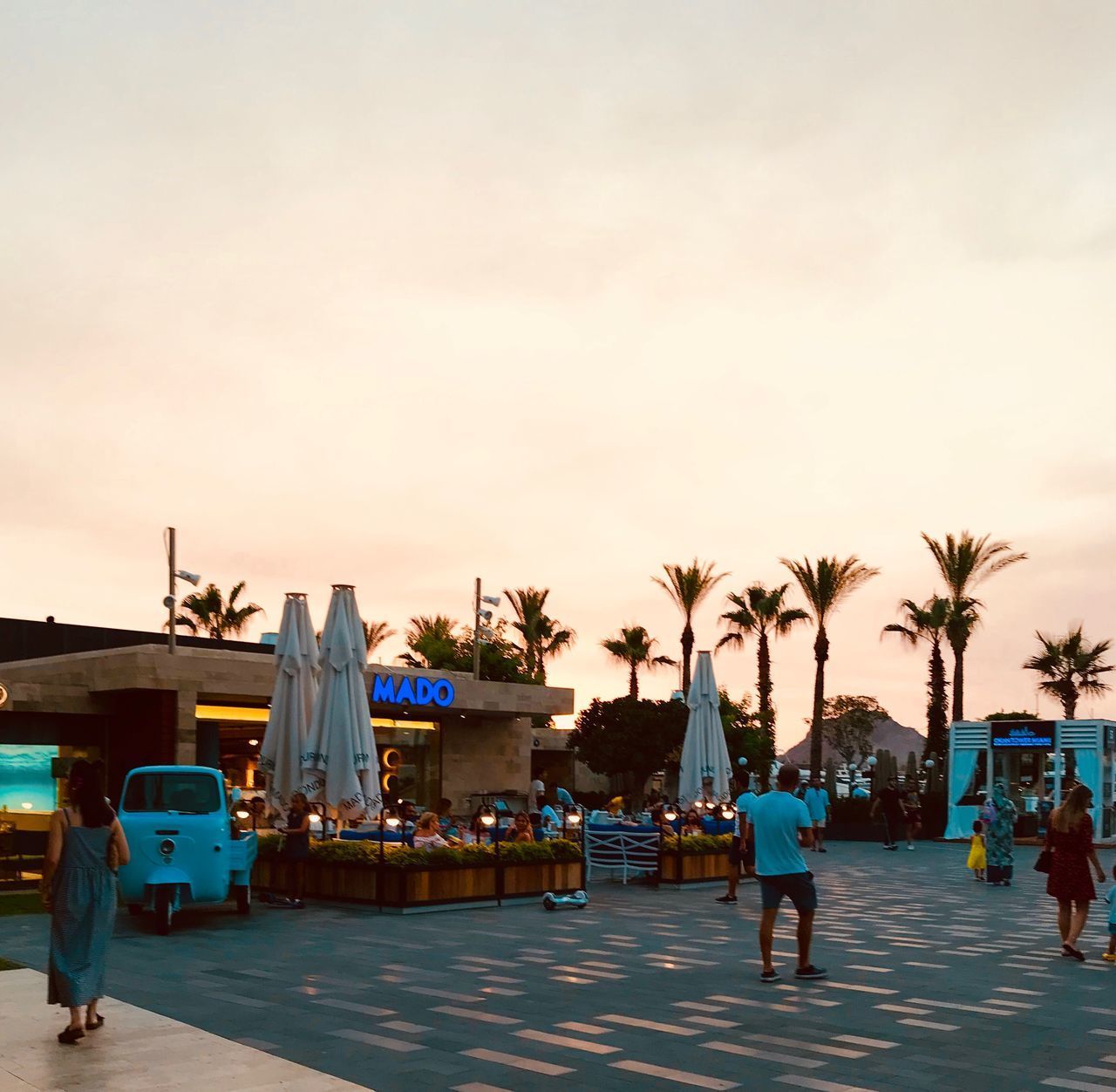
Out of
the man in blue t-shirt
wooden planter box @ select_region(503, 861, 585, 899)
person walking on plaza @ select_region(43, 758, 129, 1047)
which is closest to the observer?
person walking on plaza @ select_region(43, 758, 129, 1047)

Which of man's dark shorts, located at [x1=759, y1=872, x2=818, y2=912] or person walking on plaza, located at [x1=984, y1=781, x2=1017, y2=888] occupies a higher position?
man's dark shorts, located at [x1=759, y1=872, x2=818, y2=912]

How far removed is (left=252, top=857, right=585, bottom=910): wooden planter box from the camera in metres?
15.7

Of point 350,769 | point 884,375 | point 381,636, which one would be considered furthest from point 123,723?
point 381,636

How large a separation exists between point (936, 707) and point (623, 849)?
27.4 metres

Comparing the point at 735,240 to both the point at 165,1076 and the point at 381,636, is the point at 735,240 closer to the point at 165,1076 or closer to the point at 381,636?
the point at 165,1076

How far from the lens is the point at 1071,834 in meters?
12.3

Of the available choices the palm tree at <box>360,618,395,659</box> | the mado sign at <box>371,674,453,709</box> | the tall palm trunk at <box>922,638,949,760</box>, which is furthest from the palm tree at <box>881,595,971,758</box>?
the palm tree at <box>360,618,395,659</box>

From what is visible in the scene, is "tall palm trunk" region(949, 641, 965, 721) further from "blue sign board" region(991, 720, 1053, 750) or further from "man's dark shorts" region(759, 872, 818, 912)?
"man's dark shorts" region(759, 872, 818, 912)

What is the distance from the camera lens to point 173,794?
14.7 metres

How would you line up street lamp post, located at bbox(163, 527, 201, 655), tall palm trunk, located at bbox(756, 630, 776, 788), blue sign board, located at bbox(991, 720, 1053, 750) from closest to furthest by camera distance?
street lamp post, located at bbox(163, 527, 201, 655) < blue sign board, located at bbox(991, 720, 1053, 750) < tall palm trunk, located at bbox(756, 630, 776, 788)

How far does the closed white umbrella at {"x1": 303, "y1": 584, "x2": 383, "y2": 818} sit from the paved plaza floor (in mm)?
2433

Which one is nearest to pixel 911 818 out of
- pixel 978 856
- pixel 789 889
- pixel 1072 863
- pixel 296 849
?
pixel 978 856

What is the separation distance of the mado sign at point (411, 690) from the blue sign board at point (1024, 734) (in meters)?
15.2

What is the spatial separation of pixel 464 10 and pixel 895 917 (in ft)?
37.8
